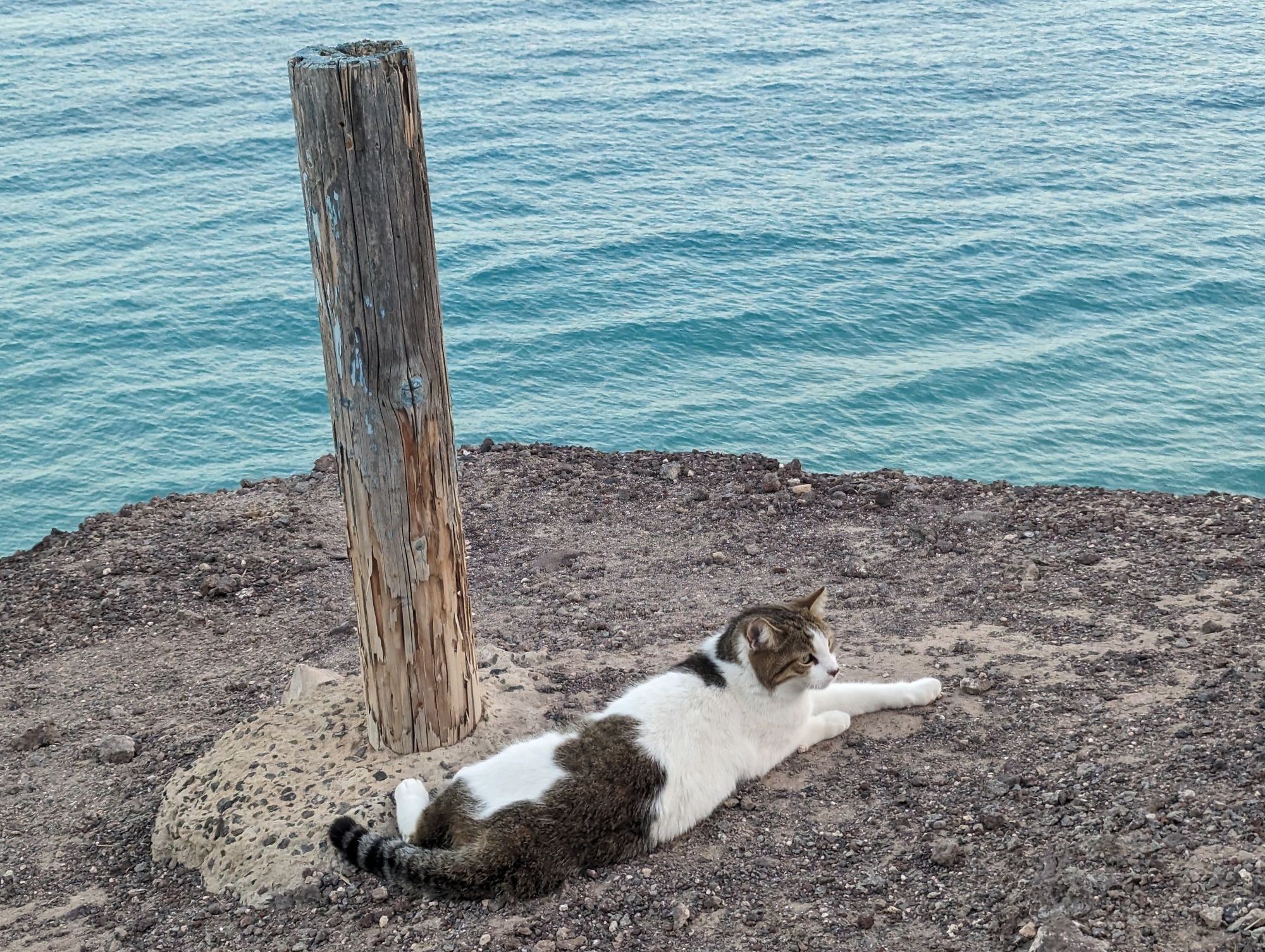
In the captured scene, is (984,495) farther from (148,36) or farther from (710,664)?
(148,36)

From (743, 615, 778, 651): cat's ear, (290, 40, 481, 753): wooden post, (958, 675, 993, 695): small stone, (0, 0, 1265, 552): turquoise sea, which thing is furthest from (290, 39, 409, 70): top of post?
(0, 0, 1265, 552): turquoise sea

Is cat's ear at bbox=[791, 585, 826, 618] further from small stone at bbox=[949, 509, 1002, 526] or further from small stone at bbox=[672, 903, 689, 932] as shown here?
small stone at bbox=[949, 509, 1002, 526]

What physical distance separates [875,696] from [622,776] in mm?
1401

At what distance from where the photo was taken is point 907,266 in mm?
16547

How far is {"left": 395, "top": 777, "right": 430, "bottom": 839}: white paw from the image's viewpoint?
461 cm

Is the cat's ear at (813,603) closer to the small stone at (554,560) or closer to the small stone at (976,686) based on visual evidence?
the small stone at (976,686)

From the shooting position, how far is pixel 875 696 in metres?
5.34

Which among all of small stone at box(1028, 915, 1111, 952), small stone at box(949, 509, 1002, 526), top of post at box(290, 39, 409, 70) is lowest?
small stone at box(949, 509, 1002, 526)

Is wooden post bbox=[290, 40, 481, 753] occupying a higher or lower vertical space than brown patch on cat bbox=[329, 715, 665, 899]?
higher

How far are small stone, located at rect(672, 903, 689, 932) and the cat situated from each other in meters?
0.37

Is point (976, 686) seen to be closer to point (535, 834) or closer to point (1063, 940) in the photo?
point (1063, 940)

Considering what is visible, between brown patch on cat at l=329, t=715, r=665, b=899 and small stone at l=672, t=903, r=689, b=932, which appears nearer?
small stone at l=672, t=903, r=689, b=932

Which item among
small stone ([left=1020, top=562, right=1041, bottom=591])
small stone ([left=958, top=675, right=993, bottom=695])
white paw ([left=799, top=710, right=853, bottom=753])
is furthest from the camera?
small stone ([left=1020, top=562, right=1041, bottom=591])

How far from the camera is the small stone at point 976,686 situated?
17.8 feet
